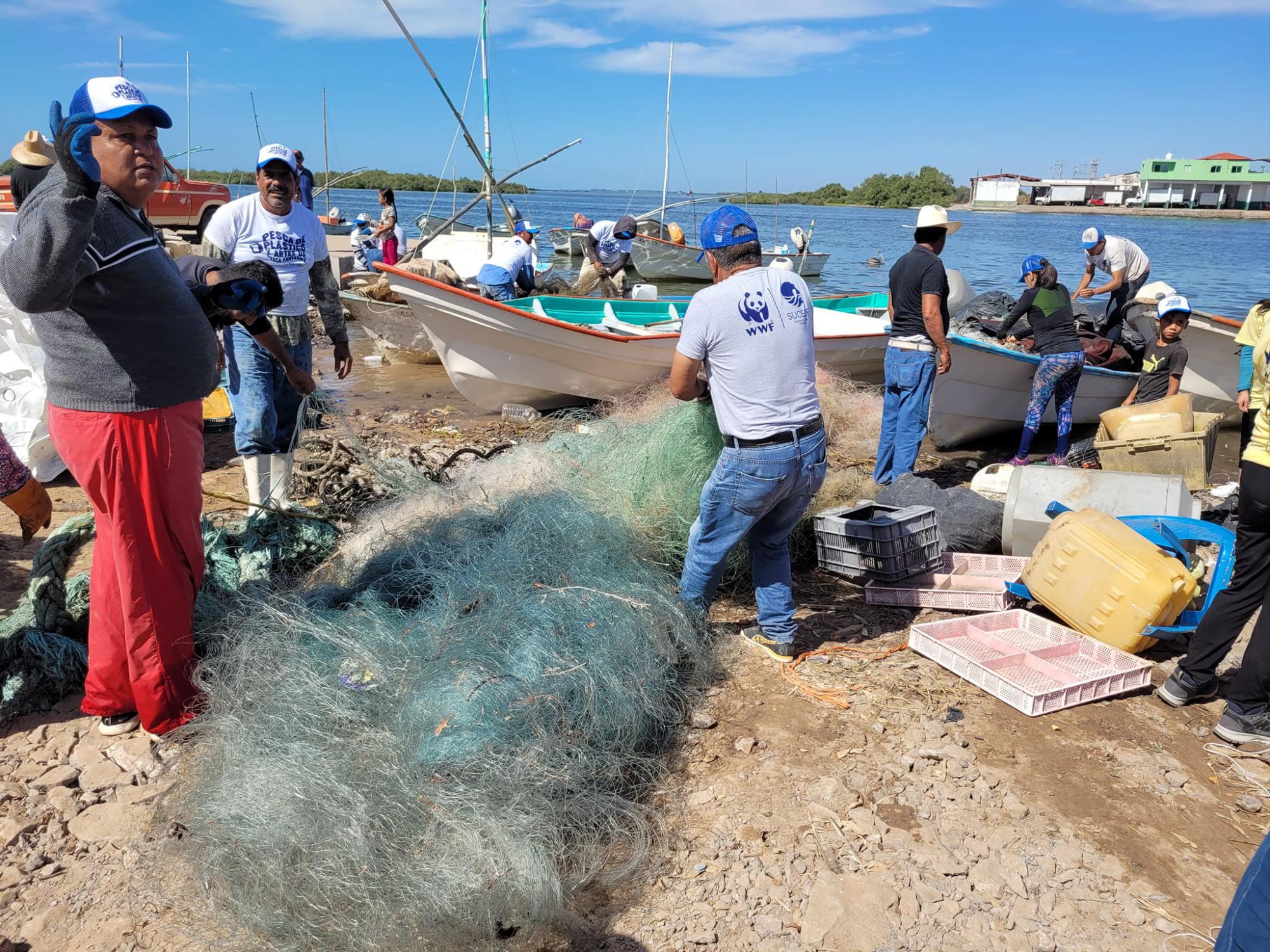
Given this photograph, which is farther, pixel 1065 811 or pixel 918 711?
pixel 918 711

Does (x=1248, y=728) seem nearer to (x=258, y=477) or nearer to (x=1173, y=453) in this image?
(x=1173, y=453)

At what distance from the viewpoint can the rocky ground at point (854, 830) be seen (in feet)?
7.57

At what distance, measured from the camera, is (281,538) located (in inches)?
160

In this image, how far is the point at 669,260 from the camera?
76.7 feet

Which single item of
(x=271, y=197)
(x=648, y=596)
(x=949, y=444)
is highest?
(x=271, y=197)

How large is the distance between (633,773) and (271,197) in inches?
130

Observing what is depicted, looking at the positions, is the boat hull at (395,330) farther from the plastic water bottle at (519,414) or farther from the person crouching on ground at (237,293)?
the person crouching on ground at (237,293)

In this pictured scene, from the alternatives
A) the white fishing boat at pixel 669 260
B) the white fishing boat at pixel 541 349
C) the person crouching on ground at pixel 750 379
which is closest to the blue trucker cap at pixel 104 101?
the person crouching on ground at pixel 750 379

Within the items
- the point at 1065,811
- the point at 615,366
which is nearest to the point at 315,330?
the point at 615,366

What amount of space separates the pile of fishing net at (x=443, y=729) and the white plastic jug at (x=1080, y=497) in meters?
1.89

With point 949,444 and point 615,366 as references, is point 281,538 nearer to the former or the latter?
point 615,366

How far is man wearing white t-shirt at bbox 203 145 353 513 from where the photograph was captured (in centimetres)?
423

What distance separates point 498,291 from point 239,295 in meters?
7.51

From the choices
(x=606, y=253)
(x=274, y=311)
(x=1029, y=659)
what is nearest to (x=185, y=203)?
(x=606, y=253)
